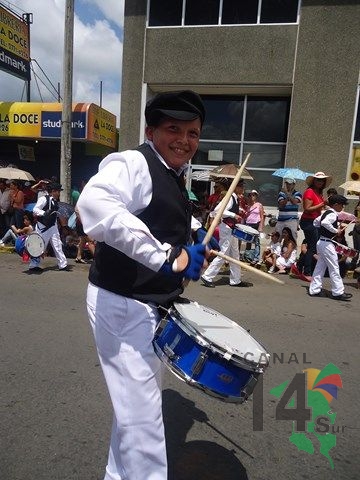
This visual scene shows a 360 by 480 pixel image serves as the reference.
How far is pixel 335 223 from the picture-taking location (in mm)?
6684

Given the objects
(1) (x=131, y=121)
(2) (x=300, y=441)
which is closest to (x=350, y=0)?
(1) (x=131, y=121)

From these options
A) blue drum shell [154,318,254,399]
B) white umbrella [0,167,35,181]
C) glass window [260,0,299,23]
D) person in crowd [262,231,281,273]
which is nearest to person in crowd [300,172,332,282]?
person in crowd [262,231,281,273]

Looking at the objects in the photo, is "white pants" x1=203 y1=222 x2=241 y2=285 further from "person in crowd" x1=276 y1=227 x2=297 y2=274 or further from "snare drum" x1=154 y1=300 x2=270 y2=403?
"snare drum" x1=154 y1=300 x2=270 y2=403

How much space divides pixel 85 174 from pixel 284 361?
13.6m

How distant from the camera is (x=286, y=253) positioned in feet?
29.5

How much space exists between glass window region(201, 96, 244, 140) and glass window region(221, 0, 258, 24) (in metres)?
2.09

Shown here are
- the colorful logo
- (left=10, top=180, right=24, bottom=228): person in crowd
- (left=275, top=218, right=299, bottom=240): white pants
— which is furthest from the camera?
(left=10, top=180, right=24, bottom=228): person in crowd

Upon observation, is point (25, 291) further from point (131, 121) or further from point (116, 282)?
point (131, 121)

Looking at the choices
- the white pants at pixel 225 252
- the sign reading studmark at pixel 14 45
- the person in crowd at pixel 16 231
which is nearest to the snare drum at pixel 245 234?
the white pants at pixel 225 252

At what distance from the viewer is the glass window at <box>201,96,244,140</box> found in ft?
42.1

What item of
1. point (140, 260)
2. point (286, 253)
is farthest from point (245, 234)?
point (140, 260)

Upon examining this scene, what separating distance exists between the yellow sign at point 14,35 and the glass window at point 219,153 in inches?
270

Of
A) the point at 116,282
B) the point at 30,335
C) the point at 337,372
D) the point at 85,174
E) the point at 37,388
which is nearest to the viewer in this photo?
the point at 116,282

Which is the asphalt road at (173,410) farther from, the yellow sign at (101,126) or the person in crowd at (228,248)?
the yellow sign at (101,126)
